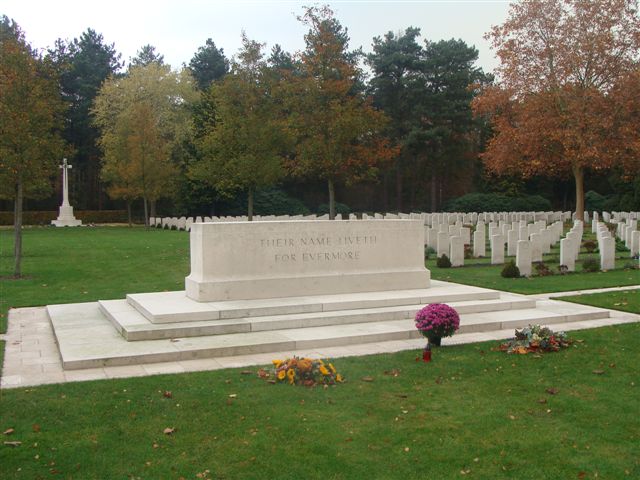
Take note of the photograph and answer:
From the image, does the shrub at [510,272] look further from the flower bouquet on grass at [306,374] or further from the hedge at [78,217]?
the hedge at [78,217]

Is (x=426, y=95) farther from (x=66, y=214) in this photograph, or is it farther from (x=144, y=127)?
(x=66, y=214)

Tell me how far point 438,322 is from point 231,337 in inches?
115

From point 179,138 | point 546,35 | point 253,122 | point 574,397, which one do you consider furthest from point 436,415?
point 179,138

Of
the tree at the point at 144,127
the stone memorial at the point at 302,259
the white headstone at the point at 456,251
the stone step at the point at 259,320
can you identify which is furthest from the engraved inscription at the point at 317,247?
the tree at the point at 144,127

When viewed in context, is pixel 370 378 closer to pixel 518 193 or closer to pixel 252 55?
pixel 252 55

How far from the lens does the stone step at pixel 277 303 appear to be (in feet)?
32.4

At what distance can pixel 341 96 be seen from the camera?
108 feet

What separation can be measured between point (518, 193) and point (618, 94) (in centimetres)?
1704

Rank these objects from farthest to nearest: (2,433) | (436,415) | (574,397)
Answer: (574,397) → (436,415) → (2,433)

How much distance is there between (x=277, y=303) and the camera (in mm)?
10633

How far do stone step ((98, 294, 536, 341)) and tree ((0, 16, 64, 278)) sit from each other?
231 inches

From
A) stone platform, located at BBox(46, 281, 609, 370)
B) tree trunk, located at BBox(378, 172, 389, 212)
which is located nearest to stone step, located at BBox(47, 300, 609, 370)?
stone platform, located at BBox(46, 281, 609, 370)

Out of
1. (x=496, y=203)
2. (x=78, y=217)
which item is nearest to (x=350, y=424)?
(x=496, y=203)

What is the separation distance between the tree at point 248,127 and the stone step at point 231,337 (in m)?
18.5
